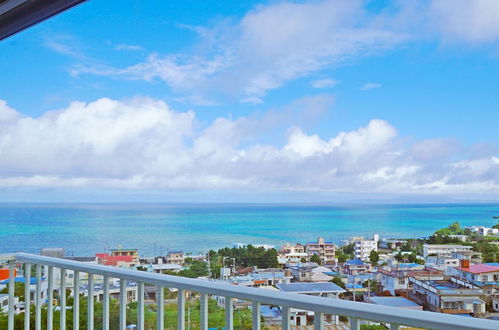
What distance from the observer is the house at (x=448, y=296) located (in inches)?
65.4

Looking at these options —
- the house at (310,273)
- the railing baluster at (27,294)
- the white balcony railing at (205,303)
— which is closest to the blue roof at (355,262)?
the house at (310,273)

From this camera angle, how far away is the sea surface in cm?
214

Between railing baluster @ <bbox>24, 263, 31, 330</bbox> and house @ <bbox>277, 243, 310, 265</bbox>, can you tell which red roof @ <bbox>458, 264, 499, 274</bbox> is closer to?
house @ <bbox>277, 243, 310, 265</bbox>

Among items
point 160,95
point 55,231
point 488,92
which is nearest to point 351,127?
point 488,92

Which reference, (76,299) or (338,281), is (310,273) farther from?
(76,299)

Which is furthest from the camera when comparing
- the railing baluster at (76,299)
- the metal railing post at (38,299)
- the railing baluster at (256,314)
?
the metal railing post at (38,299)

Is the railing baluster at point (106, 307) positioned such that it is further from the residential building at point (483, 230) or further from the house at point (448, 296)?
the residential building at point (483, 230)

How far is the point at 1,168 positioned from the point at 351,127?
281cm

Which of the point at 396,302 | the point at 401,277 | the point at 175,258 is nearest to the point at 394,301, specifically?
the point at 396,302

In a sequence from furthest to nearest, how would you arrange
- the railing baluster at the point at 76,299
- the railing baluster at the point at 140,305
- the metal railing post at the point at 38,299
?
the metal railing post at the point at 38,299 → the railing baluster at the point at 76,299 → the railing baluster at the point at 140,305

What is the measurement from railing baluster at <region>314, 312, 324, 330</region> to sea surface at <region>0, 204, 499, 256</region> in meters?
1.00

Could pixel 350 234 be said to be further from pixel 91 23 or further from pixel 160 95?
Result: pixel 91 23

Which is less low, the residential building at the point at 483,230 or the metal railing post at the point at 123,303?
the residential building at the point at 483,230

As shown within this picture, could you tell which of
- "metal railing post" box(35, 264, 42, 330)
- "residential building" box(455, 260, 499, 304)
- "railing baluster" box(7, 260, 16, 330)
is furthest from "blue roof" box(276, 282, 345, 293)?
"railing baluster" box(7, 260, 16, 330)
